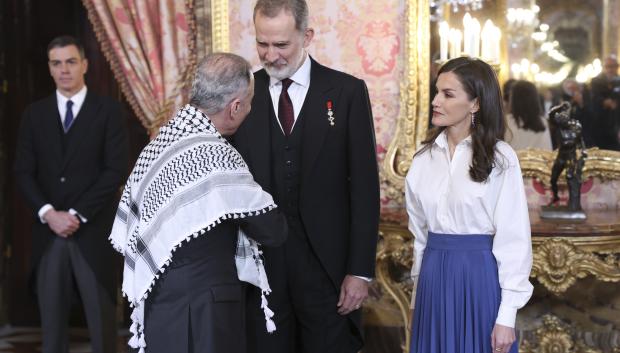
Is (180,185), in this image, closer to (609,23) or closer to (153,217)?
(153,217)

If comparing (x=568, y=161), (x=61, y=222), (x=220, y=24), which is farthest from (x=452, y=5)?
(x=61, y=222)

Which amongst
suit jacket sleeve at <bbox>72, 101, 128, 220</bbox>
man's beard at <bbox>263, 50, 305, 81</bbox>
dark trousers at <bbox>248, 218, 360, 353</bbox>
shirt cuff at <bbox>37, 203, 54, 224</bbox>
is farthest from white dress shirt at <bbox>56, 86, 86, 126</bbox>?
dark trousers at <bbox>248, 218, 360, 353</bbox>

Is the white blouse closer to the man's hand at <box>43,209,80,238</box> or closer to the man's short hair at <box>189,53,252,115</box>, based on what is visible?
the man's short hair at <box>189,53,252,115</box>

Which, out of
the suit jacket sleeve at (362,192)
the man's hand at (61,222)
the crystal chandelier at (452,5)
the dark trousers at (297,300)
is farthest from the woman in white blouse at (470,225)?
the man's hand at (61,222)

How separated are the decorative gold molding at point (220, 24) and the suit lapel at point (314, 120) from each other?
81.7 inches

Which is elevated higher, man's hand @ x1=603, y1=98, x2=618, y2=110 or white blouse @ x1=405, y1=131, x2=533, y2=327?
man's hand @ x1=603, y1=98, x2=618, y2=110

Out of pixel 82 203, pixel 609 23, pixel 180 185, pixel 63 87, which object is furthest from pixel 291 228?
pixel 609 23

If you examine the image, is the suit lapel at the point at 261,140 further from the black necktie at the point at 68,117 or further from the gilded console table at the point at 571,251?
the black necktie at the point at 68,117

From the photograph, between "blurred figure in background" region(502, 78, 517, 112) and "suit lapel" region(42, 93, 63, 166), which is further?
"blurred figure in background" region(502, 78, 517, 112)

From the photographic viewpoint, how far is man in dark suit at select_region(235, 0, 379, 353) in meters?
3.02

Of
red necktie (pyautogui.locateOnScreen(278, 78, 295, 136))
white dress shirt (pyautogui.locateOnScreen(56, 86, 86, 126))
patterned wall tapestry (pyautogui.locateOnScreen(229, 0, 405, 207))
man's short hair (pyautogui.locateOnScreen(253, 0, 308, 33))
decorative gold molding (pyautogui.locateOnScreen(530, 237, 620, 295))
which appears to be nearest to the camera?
man's short hair (pyautogui.locateOnScreen(253, 0, 308, 33))

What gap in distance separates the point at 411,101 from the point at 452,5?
1.87 ft

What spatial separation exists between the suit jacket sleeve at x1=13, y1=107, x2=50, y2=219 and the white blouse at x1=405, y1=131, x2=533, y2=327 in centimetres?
228

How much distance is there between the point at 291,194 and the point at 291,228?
0.12m
